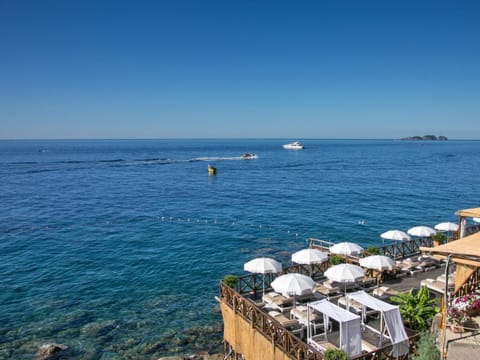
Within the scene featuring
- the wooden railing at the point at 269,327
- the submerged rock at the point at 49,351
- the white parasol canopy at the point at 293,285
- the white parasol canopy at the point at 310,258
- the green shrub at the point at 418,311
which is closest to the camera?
the wooden railing at the point at 269,327

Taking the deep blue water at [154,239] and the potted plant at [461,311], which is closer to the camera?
the potted plant at [461,311]

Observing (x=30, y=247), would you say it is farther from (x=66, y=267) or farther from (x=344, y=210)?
(x=344, y=210)

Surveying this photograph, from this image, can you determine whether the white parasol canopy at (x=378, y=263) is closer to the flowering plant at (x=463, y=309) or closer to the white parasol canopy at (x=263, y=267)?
the white parasol canopy at (x=263, y=267)

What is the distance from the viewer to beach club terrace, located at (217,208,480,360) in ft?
38.7

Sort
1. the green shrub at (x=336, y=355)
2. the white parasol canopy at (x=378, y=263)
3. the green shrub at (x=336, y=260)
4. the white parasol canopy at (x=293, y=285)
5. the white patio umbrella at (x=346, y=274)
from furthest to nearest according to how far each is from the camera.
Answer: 1. the green shrub at (x=336, y=260)
2. the white parasol canopy at (x=378, y=263)
3. the white patio umbrella at (x=346, y=274)
4. the white parasol canopy at (x=293, y=285)
5. the green shrub at (x=336, y=355)

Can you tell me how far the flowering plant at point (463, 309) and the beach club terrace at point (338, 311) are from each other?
0.38 metres

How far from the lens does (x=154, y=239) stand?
118 ft

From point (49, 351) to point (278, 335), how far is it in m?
12.6

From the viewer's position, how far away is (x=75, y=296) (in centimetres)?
2391

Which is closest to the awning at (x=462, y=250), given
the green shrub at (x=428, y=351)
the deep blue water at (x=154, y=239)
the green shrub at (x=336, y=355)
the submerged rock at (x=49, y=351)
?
the green shrub at (x=428, y=351)

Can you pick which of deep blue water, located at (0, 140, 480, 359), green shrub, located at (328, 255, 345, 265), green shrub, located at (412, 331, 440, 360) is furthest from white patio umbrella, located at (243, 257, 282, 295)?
green shrub, located at (412, 331, 440, 360)

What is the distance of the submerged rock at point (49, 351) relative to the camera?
17266mm

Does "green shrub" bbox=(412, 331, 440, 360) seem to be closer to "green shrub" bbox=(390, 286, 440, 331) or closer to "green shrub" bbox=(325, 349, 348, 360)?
"green shrub" bbox=(325, 349, 348, 360)

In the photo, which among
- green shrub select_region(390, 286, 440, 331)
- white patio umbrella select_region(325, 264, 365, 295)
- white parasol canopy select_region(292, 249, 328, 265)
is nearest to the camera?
green shrub select_region(390, 286, 440, 331)
